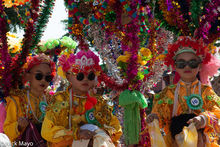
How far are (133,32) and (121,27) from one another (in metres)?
0.53

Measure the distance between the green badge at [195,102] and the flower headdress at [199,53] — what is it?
419 millimetres

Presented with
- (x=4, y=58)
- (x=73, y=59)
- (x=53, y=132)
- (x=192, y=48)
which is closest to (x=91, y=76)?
(x=73, y=59)

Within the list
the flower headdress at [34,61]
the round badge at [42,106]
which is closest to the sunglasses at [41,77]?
the flower headdress at [34,61]

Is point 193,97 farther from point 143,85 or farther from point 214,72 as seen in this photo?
point 143,85

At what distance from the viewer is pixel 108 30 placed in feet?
16.5

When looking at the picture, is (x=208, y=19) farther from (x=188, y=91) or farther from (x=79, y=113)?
(x=79, y=113)

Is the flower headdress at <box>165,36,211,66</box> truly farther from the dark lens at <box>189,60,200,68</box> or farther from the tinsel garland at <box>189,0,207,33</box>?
the tinsel garland at <box>189,0,207,33</box>

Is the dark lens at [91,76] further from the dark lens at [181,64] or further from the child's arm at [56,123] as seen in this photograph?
the dark lens at [181,64]

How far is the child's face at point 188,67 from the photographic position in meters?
3.76

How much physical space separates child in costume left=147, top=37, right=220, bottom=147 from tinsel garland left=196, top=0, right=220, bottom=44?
0.35 ft

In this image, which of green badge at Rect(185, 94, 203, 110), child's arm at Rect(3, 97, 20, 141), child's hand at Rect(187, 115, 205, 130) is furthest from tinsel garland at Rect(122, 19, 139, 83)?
child's arm at Rect(3, 97, 20, 141)

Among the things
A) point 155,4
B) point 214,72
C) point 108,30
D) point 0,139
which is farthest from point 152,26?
point 0,139

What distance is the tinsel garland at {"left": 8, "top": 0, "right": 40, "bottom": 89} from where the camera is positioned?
4551mm

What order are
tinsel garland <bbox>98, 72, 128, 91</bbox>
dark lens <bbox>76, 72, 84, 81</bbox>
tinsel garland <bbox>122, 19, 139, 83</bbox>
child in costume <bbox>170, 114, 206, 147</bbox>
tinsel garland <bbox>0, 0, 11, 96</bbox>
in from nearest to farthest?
child in costume <bbox>170, 114, 206, 147</bbox> < dark lens <bbox>76, 72, 84, 81</bbox> < tinsel garland <bbox>122, 19, 139, 83</bbox> < tinsel garland <bbox>0, 0, 11, 96</bbox> < tinsel garland <bbox>98, 72, 128, 91</bbox>
